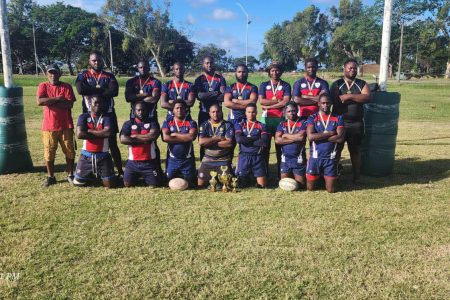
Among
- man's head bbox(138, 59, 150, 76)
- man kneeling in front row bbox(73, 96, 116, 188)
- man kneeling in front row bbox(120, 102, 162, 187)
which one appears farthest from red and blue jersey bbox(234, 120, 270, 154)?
man kneeling in front row bbox(73, 96, 116, 188)

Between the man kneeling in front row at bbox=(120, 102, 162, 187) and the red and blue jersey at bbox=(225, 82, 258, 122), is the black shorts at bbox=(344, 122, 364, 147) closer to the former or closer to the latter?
the red and blue jersey at bbox=(225, 82, 258, 122)

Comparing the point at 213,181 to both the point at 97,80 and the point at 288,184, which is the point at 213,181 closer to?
the point at 288,184

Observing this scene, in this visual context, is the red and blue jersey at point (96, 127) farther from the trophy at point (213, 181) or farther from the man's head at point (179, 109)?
the trophy at point (213, 181)

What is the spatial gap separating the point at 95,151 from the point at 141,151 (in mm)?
782

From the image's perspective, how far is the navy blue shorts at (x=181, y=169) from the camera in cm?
666

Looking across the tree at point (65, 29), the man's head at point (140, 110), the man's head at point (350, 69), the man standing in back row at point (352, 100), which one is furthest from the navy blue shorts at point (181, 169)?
the tree at point (65, 29)

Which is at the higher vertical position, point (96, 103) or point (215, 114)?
point (96, 103)

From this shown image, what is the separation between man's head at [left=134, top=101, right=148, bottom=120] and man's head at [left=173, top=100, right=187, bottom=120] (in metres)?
0.50

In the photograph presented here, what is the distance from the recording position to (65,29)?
73188 mm

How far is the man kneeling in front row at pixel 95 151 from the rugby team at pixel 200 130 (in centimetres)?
2

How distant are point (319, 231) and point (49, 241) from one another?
3.19 metres

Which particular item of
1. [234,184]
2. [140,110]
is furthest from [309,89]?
[140,110]

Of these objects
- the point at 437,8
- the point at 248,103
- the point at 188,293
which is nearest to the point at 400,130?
the point at 248,103

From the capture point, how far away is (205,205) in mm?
5707
